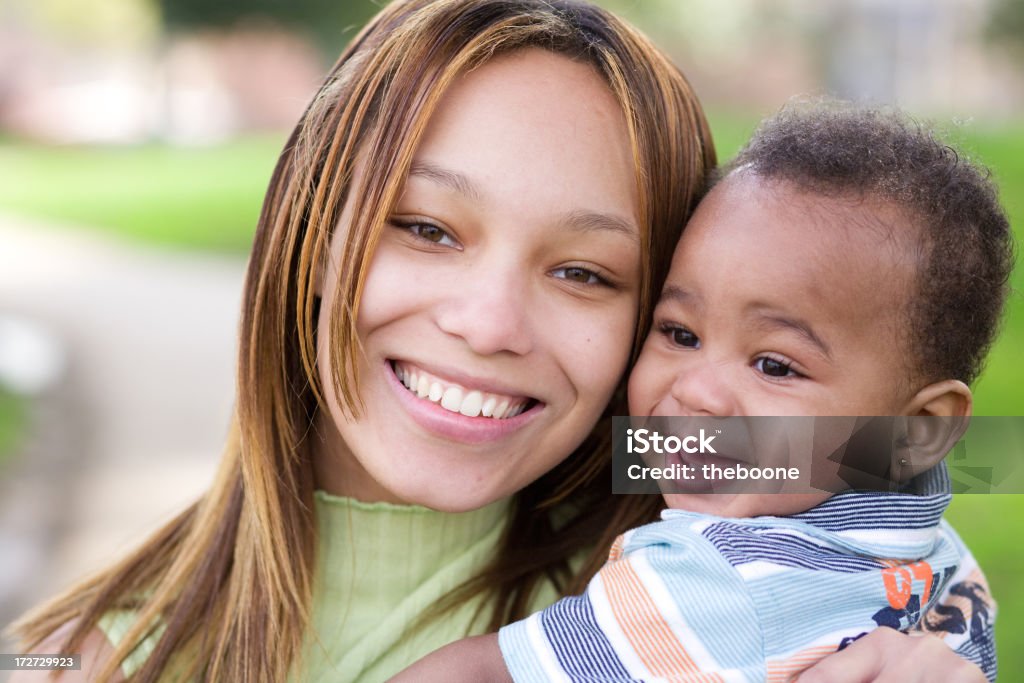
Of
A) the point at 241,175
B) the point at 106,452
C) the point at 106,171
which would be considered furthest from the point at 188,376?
the point at 106,171

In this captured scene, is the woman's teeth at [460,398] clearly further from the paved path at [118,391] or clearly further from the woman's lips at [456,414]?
the paved path at [118,391]

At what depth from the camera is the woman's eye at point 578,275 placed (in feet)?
6.06

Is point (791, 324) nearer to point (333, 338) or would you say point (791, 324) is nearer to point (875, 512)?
point (875, 512)

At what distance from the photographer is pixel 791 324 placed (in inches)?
68.0

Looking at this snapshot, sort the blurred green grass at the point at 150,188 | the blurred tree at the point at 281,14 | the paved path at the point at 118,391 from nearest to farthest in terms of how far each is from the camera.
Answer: the paved path at the point at 118,391 < the blurred green grass at the point at 150,188 < the blurred tree at the point at 281,14

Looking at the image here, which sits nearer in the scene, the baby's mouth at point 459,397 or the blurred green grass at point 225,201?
the baby's mouth at point 459,397

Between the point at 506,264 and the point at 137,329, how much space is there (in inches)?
326

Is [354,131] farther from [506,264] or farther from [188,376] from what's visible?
[188,376]

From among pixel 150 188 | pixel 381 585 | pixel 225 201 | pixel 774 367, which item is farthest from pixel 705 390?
pixel 150 188

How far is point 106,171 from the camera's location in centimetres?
2264

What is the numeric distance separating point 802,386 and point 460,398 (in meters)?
0.53

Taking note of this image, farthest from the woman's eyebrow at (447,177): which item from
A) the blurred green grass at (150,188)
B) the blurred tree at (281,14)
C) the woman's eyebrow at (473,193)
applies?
the blurred tree at (281,14)

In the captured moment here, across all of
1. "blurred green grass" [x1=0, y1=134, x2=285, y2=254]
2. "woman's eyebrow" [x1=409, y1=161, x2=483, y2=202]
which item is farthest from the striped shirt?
"blurred green grass" [x1=0, y1=134, x2=285, y2=254]

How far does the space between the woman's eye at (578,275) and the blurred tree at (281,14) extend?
24716 millimetres
